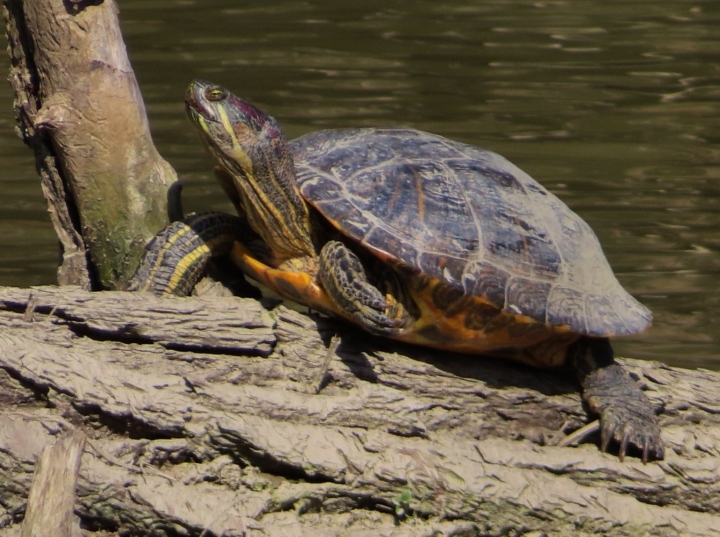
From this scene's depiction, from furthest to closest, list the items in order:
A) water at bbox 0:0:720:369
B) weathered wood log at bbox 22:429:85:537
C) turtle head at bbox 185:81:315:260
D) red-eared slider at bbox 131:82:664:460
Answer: water at bbox 0:0:720:369
turtle head at bbox 185:81:315:260
red-eared slider at bbox 131:82:664:460
weathered wood log at bbox 22:429:85:537

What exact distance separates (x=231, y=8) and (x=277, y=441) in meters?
8.46

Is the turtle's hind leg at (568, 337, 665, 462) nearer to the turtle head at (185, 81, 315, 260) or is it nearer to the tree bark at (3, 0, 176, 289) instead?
the turtle head at (185, 81, 315, 260)

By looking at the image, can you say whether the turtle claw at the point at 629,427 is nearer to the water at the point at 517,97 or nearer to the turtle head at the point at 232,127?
the turtle head at the point at 232,127

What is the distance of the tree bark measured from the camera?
153 inches

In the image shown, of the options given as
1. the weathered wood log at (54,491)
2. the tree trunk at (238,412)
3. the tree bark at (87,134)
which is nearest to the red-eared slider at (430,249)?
the tree trunk at (238,412)

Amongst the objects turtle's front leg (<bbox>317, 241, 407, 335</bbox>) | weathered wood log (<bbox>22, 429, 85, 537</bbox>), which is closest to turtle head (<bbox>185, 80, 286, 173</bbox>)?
turtle's front leg (<bbox>317, 241, 407, 335</bbox>)

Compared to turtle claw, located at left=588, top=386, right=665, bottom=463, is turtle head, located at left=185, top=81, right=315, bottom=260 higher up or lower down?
higher up

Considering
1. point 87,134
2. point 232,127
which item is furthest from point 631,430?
point 87,134

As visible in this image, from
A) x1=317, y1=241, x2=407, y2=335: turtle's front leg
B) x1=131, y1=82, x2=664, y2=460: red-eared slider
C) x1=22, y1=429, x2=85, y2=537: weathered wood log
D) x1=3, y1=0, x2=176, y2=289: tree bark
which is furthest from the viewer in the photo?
x1=3, y1=0, x2=176, y2=289: tree bark

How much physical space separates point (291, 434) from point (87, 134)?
130 centimetres

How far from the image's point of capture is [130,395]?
3.29 meters

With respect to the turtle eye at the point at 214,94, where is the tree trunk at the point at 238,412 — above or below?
below

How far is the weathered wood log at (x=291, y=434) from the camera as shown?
3.23 meters

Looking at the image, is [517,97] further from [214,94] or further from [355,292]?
[355,292]
